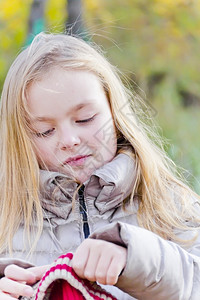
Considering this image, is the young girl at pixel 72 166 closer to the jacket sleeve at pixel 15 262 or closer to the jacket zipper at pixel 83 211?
the jacket zipper at pixel 83 211

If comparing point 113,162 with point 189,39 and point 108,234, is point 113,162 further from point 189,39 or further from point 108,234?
point 189,39

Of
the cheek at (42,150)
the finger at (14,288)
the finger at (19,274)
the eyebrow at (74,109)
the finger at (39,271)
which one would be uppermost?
the eyebrow at (74,109)

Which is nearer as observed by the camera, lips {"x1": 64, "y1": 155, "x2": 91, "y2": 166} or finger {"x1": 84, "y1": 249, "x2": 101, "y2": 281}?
finger {"x1": 84, "y1": 249, "x2": 101, "y2": 281}

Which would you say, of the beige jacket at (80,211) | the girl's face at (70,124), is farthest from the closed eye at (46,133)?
the beige jacket at (80,211)

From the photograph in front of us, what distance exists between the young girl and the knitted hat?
42cm

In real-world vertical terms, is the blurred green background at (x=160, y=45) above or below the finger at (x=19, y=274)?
below

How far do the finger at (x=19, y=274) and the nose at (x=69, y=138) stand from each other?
0.50 meters

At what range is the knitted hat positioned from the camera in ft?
4.47

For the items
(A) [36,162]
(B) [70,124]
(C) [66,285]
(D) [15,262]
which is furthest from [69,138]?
(C) [66,285]

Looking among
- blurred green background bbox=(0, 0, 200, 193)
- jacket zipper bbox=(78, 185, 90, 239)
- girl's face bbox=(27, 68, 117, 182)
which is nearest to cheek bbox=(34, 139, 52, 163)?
girl's face bbox=(27, 68, 117, 182)

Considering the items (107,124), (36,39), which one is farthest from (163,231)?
(36,39)

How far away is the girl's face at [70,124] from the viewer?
196 centimetres

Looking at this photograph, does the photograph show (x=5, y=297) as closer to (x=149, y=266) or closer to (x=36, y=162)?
(x=149, y=266)

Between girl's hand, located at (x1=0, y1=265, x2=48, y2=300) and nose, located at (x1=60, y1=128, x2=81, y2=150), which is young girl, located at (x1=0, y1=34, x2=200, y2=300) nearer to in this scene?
nose, located at (x1=60, y1=128, x2=81, y2=150)
